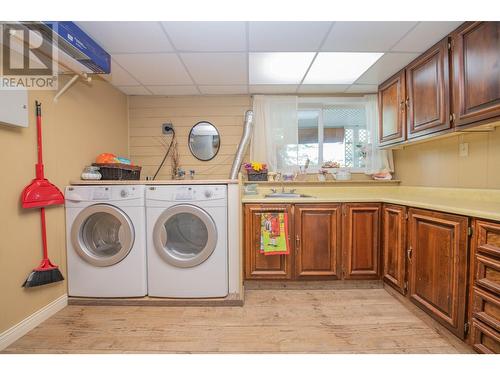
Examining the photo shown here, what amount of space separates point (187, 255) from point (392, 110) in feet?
8.13

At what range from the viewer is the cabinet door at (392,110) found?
2.32 meters

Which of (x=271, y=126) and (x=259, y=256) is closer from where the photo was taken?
(x=259, y=256)

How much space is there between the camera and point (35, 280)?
66.2 inches

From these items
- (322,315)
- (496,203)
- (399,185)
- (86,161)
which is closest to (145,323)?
(322,315)

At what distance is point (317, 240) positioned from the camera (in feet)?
7.48

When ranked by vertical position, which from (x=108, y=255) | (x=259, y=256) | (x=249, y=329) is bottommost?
(x=249, y=329)

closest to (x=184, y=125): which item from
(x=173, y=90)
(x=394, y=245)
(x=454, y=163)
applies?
(x=173, y=90)

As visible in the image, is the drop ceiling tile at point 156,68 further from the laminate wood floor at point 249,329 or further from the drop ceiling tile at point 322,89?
the laminate wood floor at point 249,329

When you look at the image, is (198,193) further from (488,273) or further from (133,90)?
(488,273)

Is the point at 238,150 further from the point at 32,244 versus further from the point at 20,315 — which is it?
the point at 20,315

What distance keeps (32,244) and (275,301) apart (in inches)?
75.7

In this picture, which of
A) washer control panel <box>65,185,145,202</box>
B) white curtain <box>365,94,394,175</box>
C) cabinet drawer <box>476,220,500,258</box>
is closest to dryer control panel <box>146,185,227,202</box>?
washer control panel <box>65,185,145,202</box>

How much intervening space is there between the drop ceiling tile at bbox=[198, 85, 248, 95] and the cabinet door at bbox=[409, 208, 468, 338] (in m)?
2.14

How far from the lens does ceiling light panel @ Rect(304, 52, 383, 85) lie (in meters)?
2.09
